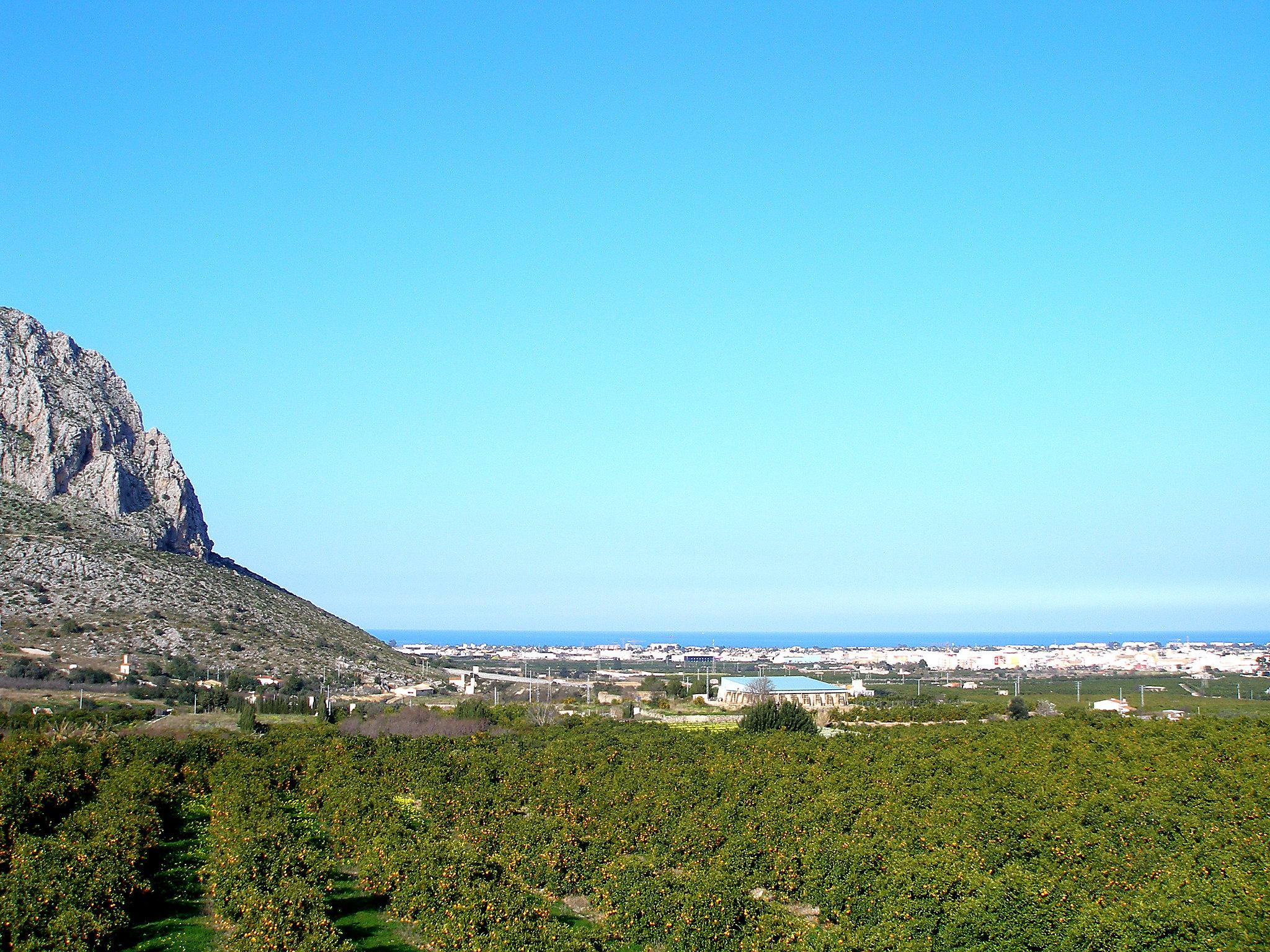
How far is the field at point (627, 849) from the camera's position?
1609cm

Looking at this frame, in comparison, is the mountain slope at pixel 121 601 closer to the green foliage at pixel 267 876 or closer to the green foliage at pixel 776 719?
the green foliage at pixel 776 719

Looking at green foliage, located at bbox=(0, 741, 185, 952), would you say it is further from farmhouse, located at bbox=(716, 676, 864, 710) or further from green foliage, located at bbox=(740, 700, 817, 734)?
farmhouse, located at bbox=(716, 676, 864, 710)

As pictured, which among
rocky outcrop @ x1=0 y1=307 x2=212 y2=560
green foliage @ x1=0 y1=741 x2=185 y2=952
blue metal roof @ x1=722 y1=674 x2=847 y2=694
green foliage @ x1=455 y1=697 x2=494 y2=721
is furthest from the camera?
blue metal roof @ x1=722 y1=674 x2=847 y2=694

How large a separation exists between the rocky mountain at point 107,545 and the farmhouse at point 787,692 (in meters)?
27.1

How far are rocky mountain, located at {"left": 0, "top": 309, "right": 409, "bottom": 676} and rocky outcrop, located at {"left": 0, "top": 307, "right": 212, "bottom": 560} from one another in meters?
0.09

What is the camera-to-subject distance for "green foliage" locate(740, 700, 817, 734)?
5334 centimetres

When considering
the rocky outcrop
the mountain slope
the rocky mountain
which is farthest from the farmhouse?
the rocky outcrop

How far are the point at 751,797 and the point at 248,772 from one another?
16.2 metres

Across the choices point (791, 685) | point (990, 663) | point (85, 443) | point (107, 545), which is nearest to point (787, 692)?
point (791, 685)

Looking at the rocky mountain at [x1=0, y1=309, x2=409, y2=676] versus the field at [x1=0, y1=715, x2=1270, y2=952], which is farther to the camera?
the rocky mountain at [x1=0, y1=309, x2=409, y2=676]

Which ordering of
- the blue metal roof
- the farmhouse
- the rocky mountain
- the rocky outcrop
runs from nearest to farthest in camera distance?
the rocky mountain < the rocky outcrop < the farmhouse < the blue metal roof

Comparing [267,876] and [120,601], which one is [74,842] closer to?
[267,876]

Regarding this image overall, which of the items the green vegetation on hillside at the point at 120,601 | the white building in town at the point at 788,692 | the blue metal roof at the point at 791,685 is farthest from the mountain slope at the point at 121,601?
the blue metal roof at the point at 791,685

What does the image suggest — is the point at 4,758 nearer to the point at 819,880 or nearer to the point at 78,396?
the point at 819,880
